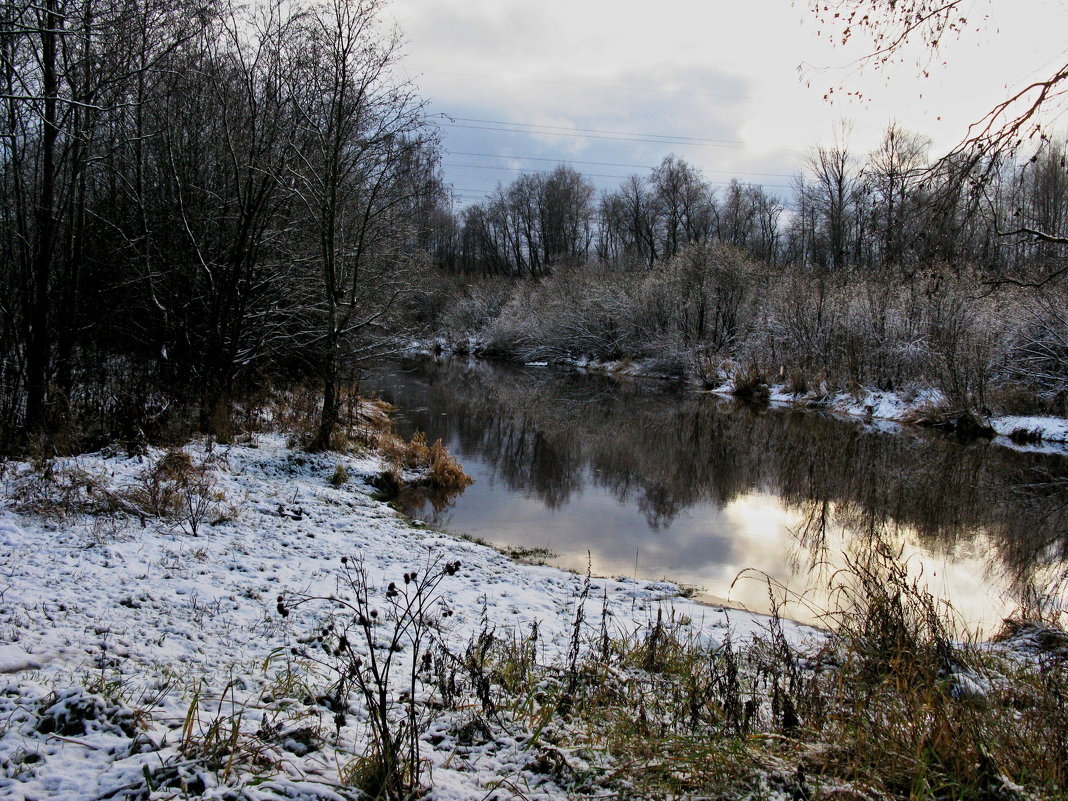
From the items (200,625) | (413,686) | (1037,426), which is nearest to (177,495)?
(200,625)

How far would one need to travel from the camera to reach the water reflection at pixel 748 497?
8.54m

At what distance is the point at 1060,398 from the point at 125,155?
24161 millimetres

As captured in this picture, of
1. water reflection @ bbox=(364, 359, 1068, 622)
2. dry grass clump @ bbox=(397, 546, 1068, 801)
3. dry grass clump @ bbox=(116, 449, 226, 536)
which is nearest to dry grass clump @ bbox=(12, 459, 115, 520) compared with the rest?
dry grass clump @ bbox=(116, 449, 226, 536)

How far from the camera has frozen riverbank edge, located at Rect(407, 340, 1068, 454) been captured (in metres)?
17.5

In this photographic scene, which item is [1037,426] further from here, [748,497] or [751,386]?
[751,386]

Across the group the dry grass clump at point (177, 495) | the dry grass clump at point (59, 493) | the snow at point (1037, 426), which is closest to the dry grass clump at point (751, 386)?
the snow at point (1037, 426)

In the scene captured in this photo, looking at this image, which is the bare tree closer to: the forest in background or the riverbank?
the forest in background

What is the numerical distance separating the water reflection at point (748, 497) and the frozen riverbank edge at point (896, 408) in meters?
1.34

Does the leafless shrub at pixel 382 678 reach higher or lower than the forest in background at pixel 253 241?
lower

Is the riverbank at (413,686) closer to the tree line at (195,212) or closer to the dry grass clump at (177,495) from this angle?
the dry grass clump at (177,495)

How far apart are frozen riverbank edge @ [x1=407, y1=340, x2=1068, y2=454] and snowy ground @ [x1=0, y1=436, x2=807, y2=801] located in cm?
1151

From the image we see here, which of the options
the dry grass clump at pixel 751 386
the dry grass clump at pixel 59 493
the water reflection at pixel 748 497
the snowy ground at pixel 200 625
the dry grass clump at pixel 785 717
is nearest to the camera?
the snowy ground at pixel 200 625

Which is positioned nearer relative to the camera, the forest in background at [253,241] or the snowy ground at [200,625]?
the snowy ground at [200,625]

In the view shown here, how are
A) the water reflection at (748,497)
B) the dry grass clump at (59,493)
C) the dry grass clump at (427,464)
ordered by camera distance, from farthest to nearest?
the dry grass clump at (427,464) → the water reflection at (748,497) → the dry grass clump at (59,493)
